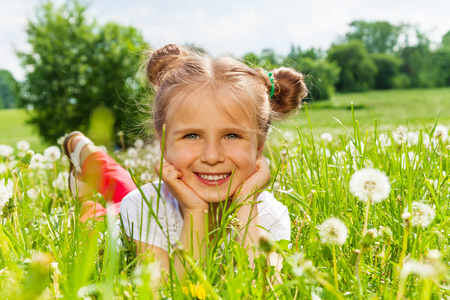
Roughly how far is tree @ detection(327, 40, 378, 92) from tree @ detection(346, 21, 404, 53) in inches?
365

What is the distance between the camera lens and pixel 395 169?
2.37 m

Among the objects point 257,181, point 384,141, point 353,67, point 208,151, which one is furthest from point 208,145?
point 353,67

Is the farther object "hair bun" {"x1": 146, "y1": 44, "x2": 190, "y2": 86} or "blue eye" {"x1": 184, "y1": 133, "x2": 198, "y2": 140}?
"hair bun" {"x1": 146, "y1": 44, "x2": 190, "y2": 86}

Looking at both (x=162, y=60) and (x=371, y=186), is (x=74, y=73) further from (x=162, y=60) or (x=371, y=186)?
(x=371, y=186)

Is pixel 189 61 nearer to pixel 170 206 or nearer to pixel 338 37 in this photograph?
pixel 170 206

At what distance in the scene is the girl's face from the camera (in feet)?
7.22

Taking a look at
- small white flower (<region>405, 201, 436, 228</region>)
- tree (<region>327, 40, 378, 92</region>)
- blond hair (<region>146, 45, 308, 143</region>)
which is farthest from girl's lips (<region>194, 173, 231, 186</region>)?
tree (<region>327, 40, 378, 92</region>)

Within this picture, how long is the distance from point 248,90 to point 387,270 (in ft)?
4.09

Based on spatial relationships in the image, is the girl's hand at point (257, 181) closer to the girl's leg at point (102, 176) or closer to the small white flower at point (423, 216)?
the small white flower at point (423, 216)

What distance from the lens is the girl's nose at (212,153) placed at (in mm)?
2160

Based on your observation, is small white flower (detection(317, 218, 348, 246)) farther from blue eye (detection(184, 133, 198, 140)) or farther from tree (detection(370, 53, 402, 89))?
tree (detection(370, 53, 402, 89))

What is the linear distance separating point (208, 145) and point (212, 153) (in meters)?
0.05

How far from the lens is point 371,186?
4.17 feet

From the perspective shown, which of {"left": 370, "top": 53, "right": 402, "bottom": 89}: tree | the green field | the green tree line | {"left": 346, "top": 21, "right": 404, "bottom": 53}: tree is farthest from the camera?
{"left": 346, "top": 21, "right": 404, "bottom": 53}: tree
